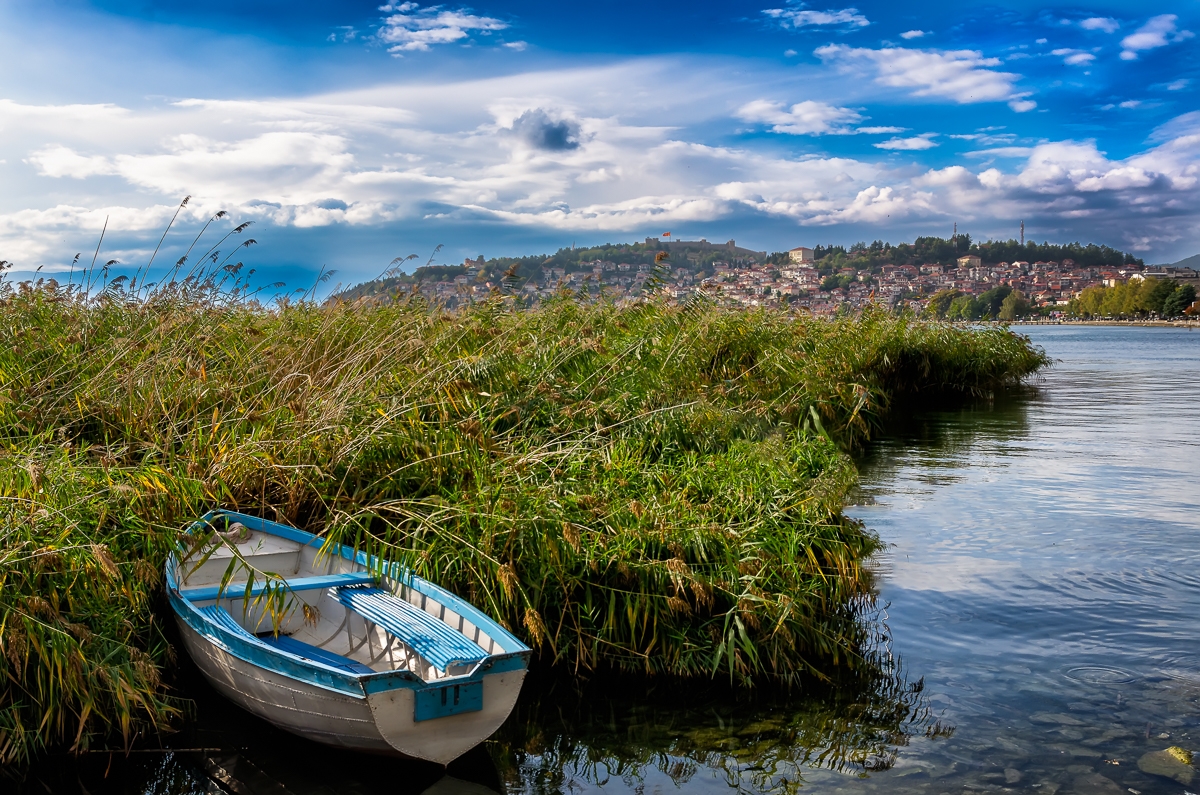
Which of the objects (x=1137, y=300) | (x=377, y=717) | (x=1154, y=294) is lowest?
(x=377, y=717)

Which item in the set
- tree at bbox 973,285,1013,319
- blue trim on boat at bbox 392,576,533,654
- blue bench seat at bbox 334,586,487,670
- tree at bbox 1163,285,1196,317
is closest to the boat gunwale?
blue trim on boat at bbox 392,576,533,654

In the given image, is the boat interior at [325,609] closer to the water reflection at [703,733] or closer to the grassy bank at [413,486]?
the grassy bank at [413,486]

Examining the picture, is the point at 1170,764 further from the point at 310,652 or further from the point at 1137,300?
the point at 1137,300

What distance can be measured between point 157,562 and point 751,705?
4.26 metres

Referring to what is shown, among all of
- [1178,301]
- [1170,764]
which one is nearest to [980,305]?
[1178,301]

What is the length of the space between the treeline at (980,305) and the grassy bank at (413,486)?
13166 millimetres

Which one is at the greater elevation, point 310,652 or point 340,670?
point 340,670

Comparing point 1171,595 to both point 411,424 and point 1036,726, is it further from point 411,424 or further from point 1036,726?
point 411,424

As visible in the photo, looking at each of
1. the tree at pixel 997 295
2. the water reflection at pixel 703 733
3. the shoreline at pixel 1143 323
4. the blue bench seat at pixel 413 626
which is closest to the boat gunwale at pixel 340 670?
the blue bench seat at pixel 413 626

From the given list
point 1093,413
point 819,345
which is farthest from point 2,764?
point 1093,413

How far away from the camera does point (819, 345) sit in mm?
16562

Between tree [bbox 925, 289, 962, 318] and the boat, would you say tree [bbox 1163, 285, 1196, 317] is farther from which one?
the boat

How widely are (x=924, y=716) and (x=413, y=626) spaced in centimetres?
335

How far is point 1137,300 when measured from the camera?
113m
